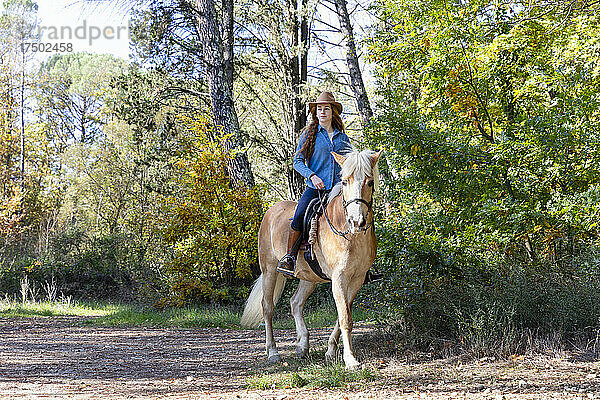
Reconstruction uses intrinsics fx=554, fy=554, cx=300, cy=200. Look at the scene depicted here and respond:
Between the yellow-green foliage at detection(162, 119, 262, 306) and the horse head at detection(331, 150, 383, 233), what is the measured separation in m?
6.99

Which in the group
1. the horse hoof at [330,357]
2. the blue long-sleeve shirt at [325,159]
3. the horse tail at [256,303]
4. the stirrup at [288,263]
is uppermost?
the blue long-sleeve shirt at [325,159]

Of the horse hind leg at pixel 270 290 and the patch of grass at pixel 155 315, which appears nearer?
the horse hind leg at pixel 270 290

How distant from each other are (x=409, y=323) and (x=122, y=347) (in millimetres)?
4539

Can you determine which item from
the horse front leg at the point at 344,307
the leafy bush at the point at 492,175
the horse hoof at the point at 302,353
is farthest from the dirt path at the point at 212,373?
the leafy bush at the point at 492,175

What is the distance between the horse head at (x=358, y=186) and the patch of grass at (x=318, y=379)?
4.36 ft

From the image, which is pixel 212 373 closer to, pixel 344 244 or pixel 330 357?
pixel 330 357

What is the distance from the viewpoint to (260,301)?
7.61 meters

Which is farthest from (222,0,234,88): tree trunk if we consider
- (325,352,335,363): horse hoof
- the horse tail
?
(325,352,335,363): horse hoof

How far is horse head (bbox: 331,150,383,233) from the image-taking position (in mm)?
5172

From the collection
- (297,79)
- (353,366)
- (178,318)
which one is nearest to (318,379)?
(353,366)

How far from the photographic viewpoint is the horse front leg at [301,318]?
6.61 metres

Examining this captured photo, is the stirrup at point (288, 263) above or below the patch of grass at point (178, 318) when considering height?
above

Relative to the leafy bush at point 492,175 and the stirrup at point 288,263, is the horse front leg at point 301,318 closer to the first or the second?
the stirrup at point 288,263

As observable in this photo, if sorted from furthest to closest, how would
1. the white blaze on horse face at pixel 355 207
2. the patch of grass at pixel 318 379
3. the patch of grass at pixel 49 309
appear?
the patch of grass at pixel 49 309, the white blaze on horse face at pixel 355 207, the patch of grass at pixel 318 379
